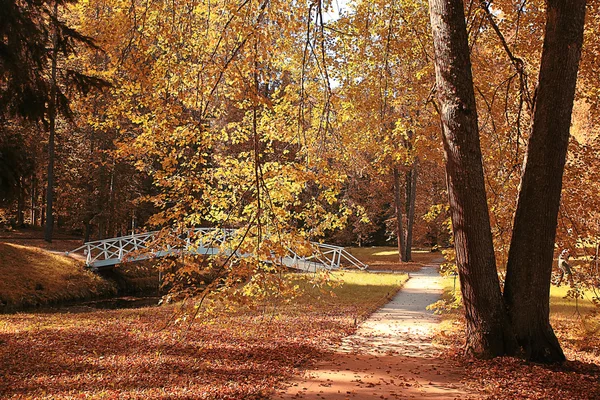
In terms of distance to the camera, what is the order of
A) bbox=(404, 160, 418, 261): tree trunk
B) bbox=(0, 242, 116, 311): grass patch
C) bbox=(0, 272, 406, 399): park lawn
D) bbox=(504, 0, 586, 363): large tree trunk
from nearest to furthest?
1. bbox=(0, 272, 406, 399): park lawn
2. bbox=(504, 0, 586, 363): large tree trunk
3. bbox=(0, 242, 116, 311): grass patch
4. bbox=(404, 160, 418, 261): tree trunk

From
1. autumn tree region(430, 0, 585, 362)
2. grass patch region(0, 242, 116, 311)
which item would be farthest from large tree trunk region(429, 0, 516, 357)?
grass patch region(0, 242, 116, 311)

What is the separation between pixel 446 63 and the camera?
18.0ft

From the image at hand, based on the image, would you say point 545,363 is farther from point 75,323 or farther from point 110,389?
point 75,323

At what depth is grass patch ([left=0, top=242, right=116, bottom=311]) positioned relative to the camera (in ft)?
44.4

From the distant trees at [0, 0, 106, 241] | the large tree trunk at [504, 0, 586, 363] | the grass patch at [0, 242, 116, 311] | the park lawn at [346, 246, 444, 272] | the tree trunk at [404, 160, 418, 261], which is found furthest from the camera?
the tree trunk at [404, 160, 418, 261]

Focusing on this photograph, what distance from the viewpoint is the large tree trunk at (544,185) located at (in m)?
5.37

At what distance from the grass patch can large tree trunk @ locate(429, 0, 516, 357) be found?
11.9 meters

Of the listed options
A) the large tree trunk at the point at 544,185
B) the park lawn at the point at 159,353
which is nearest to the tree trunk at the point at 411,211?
the park lawn at the point at 159,353

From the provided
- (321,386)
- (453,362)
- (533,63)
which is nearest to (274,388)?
(321,386)

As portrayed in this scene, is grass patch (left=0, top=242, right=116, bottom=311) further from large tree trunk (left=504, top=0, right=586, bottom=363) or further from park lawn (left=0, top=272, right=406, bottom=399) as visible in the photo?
large tree trunk (left=504, top=0, right=586, bottom=363)

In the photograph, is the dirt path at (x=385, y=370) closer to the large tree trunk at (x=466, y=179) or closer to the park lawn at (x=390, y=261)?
the large tree trunk at (x=466, y=179)

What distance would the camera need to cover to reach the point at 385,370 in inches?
228

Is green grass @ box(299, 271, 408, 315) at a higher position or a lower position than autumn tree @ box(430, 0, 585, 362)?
lower

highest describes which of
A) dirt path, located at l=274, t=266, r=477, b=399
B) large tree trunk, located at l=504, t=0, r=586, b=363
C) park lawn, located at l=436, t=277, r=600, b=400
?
large tree trunk, located at l=504, t=0, r=586, b=363
